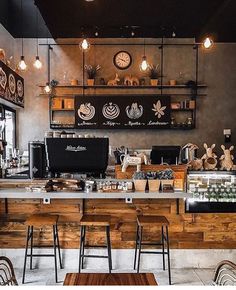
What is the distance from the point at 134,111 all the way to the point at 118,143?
0.73 meters

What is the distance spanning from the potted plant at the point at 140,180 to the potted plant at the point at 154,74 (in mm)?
3586

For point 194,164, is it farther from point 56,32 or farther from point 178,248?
point 56,32

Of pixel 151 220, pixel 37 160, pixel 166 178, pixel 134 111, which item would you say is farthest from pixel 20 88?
pixel 151 220

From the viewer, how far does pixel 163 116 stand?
6.75 meters

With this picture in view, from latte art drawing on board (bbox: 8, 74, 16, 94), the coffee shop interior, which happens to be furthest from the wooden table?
latte art drawing on board (bbox: 8, 74, 16, 94)

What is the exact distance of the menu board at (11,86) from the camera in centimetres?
499

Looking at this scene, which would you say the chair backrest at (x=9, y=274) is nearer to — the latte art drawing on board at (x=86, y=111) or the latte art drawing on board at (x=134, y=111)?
the latte art drawing on board at (x=86, y=111)

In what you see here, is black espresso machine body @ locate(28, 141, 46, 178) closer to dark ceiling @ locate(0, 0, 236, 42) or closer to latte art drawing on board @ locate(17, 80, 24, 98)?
dark ceiling @ locate(0, 0, 236, 42)

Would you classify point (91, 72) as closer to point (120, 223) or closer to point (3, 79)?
point (3, 79)

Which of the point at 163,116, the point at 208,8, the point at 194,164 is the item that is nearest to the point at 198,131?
the point at 163,116

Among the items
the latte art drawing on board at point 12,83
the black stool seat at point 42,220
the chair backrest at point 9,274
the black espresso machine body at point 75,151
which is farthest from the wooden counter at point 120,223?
the latte art drawing on board at point 12,83

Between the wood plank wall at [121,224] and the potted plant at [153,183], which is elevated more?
the potted plant at [153,183]

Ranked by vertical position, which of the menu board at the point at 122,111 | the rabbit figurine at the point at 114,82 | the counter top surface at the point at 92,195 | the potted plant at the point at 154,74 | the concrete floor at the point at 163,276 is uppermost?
the potted plant at the point at 154,74

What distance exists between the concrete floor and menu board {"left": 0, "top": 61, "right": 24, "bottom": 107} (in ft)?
8.30
